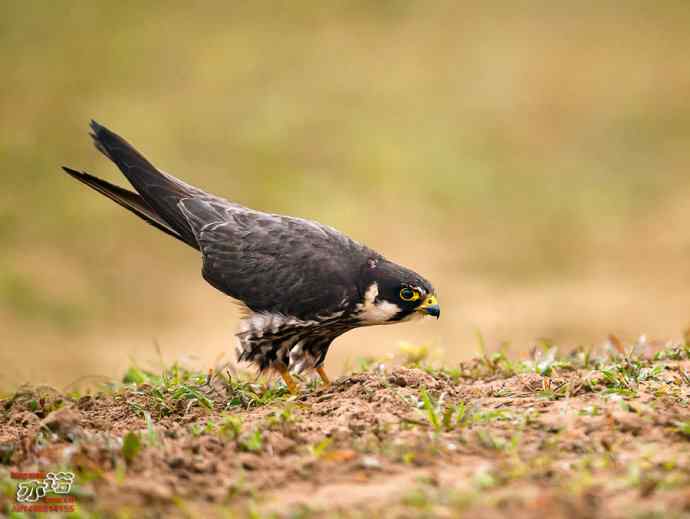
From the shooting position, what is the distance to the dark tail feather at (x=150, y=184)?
6098mm

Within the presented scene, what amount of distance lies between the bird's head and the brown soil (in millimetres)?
496

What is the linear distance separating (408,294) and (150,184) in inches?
73.2

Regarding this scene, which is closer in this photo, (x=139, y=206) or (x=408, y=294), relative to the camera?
(x=408, y=294)

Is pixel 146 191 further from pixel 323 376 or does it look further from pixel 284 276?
pixel 323 376

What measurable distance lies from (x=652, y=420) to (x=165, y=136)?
464 inches

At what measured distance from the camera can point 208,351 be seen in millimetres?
10445

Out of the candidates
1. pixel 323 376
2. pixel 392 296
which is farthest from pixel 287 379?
pixel 392 296

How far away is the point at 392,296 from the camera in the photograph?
548 centimetres

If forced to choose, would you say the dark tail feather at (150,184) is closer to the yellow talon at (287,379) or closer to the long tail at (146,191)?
the long tail at (146,191)

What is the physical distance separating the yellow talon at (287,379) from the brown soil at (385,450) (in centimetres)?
29

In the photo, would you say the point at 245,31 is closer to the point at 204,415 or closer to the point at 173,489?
the point at 204,415

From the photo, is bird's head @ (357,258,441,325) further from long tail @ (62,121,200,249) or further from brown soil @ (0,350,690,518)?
long tail @ (62,121,200,249)
